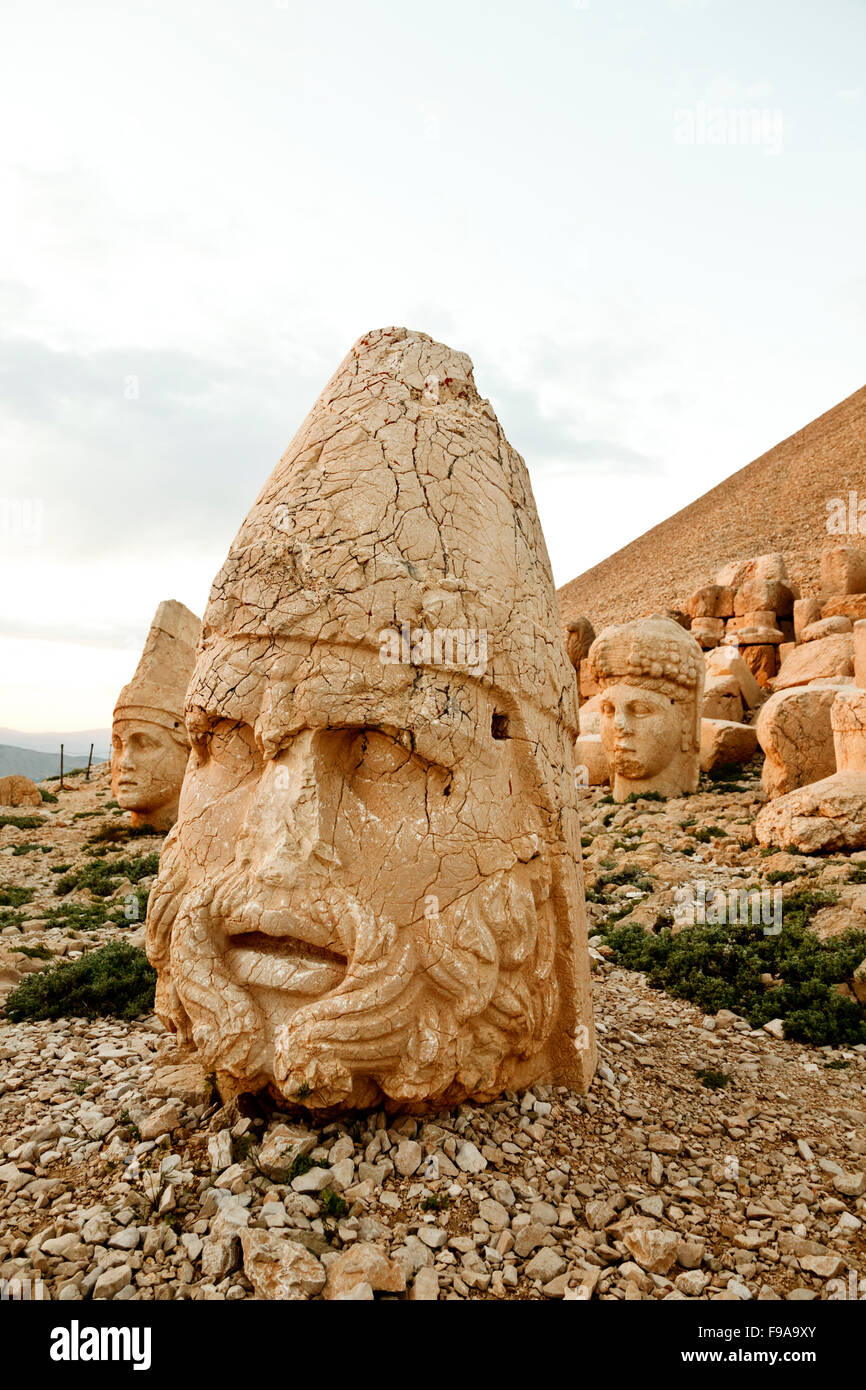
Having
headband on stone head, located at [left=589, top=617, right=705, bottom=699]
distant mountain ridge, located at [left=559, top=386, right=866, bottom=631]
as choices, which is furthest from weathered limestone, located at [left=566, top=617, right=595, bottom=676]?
distant mountain ridge, located at [left=559, top=386, right=866, bottom=631]

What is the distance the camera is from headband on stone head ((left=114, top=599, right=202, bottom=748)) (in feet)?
34.6

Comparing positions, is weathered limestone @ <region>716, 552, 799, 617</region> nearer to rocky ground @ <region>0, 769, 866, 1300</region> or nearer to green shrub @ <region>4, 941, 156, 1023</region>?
rocky ground @ <region>0, 769, 866, 1300</region>

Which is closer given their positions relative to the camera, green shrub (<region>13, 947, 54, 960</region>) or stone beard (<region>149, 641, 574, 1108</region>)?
stone beard (<region>149, 641, 574, 1108</region>)

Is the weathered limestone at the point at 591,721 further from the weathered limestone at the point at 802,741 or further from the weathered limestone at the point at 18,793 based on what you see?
the weathered limestone at the point at 18,793

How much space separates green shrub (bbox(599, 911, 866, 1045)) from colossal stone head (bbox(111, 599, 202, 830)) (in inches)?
266

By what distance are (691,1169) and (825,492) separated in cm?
5584

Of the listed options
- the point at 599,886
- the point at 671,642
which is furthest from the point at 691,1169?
the point at 671,642

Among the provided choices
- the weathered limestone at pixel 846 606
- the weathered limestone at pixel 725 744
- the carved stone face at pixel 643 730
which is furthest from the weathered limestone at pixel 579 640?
the carved stone face at pixel 643 730

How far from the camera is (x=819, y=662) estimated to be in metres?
16.1

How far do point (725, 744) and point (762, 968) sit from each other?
7.91 m

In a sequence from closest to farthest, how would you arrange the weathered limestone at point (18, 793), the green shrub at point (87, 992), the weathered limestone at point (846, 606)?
the green shrub at point (87, 992) < the weathered limestone at point (18, 793) < the weathered limestone at point (846, 606)

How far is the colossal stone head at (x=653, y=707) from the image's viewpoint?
10906 mm

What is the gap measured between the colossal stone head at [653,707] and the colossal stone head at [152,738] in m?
5.84
